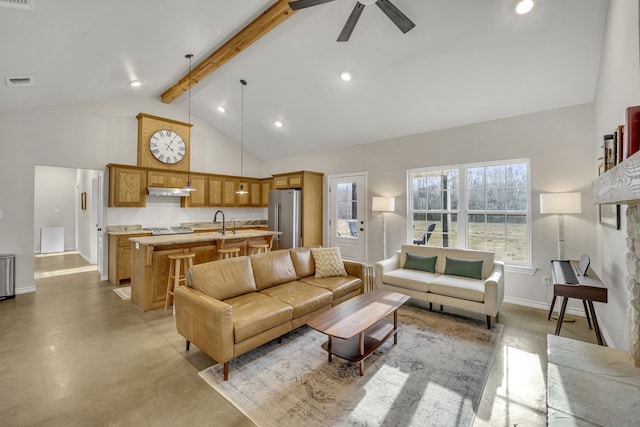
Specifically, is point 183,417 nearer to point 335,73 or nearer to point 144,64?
point 335,73

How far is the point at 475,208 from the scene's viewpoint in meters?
4.32

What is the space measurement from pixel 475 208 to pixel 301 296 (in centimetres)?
315

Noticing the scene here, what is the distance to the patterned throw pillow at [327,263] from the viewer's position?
3744 millimetres

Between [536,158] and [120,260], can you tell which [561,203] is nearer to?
[536,158]

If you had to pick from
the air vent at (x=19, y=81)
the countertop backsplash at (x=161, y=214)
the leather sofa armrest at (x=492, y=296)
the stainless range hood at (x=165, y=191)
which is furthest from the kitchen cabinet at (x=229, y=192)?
the leather sofa armrest at (x=492, y=296)

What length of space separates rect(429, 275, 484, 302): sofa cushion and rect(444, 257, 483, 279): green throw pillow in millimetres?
87

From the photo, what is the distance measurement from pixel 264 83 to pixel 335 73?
4.51 ft

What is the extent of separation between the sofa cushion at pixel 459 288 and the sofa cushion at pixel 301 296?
1.38 m

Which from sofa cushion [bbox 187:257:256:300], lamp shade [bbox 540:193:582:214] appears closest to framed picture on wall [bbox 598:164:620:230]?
lamp shade [bbox 540:193:582:214]

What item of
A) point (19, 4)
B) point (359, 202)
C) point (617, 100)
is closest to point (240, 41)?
point (19, 4)

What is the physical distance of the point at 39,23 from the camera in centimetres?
243

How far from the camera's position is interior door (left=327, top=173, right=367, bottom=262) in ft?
18.5

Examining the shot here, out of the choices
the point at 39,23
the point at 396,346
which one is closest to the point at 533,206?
the point at 396,346

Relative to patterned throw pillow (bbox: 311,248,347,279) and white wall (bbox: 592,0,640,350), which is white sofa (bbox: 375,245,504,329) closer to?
patterned throw pillow (bbox: 311,248,347,279)
